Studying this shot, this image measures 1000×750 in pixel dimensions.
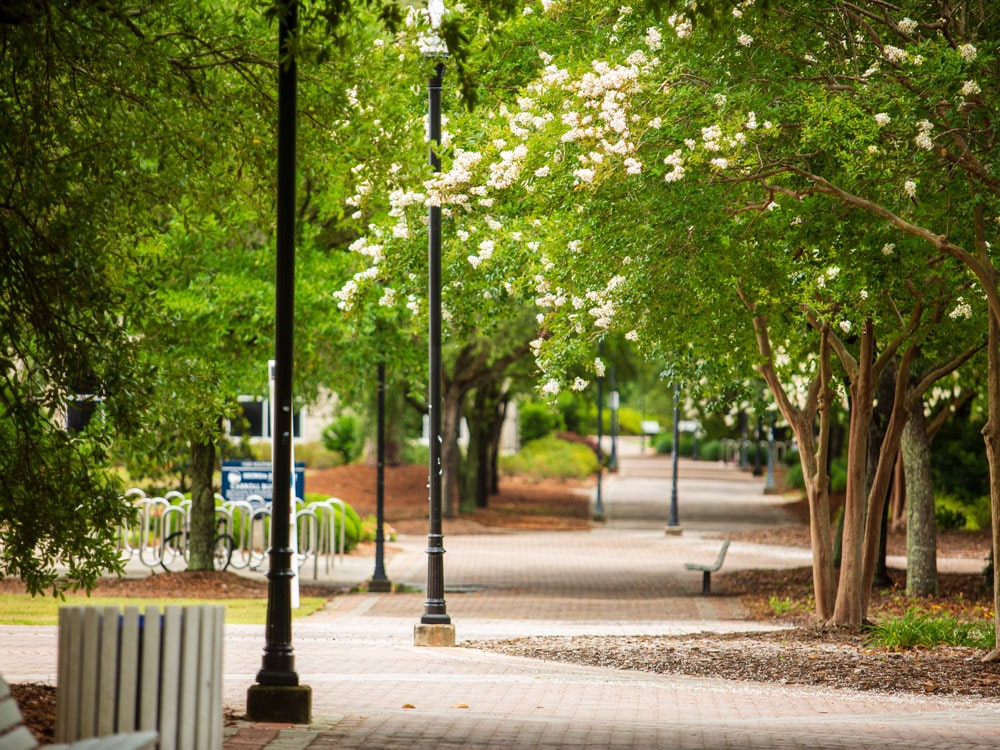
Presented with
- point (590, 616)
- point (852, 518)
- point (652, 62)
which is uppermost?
point (652, 62)

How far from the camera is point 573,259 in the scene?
12.9 metres

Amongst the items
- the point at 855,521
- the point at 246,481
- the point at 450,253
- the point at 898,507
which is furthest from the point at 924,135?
the point at 898,507

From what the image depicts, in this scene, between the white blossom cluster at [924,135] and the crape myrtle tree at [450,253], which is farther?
the crape myrtle tree at [450,253]

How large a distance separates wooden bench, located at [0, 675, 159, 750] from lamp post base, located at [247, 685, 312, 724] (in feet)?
10.0

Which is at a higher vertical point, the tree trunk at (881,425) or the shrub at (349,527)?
the tree trunk at (881,425)

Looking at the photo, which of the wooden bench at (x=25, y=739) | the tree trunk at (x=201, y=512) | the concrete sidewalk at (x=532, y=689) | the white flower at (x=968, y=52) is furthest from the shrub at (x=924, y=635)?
the wooden bench at (x=25, y=739)

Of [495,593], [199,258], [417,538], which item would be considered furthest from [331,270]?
[417,538]

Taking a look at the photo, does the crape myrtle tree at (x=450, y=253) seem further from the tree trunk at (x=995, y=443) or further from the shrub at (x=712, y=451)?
the shrub at (x=712, y=451)

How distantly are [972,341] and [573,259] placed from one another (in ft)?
18.0

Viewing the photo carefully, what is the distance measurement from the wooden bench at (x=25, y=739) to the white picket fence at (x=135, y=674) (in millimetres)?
465

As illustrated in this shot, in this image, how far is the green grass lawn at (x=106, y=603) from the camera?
1577 centimetres

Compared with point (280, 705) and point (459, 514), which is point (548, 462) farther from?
point (280, 705)

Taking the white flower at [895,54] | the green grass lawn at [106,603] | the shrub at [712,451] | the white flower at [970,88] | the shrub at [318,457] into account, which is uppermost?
the white flower at [895,54]

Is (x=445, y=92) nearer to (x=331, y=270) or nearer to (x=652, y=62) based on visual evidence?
(x=331, y=270)
